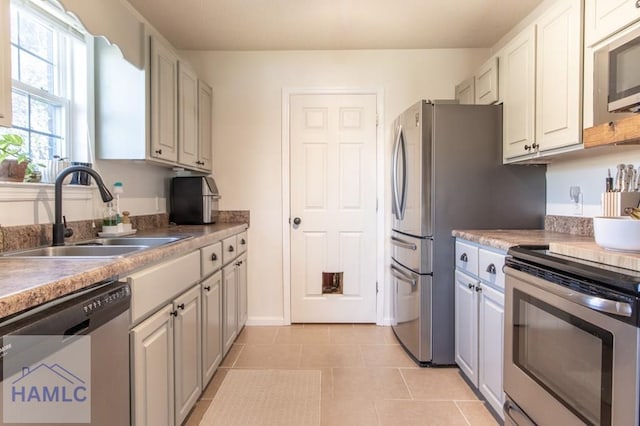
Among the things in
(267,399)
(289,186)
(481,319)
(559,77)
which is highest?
(559,77)

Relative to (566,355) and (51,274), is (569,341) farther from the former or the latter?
(51,274)

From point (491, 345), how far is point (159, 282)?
1.66m

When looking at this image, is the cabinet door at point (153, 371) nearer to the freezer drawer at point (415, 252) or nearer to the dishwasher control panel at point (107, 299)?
the dishwasher control panel at point (107, 299)

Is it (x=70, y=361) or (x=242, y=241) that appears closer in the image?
(x=70, y=361)

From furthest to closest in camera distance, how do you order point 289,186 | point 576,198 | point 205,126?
point 289,186, point 205,126, point 576,198

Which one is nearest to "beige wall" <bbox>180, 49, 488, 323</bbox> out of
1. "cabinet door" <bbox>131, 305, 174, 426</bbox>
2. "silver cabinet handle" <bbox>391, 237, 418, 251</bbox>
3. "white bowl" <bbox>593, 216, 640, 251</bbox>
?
"silver cabinet handle" <bbox>391, 237, 418, 251</bbox>

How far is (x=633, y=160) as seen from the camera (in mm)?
1759

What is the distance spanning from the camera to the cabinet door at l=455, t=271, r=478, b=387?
6.63 feet

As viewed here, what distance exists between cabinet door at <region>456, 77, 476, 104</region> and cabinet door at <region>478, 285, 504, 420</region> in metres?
1.66

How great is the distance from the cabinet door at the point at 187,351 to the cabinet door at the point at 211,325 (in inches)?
2.9

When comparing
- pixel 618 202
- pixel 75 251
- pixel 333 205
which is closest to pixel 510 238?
pixel 618 202

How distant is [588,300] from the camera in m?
1.09

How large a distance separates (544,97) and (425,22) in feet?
A: 3.96

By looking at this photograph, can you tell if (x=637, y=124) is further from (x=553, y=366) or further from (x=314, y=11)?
(x=314, y=11)
